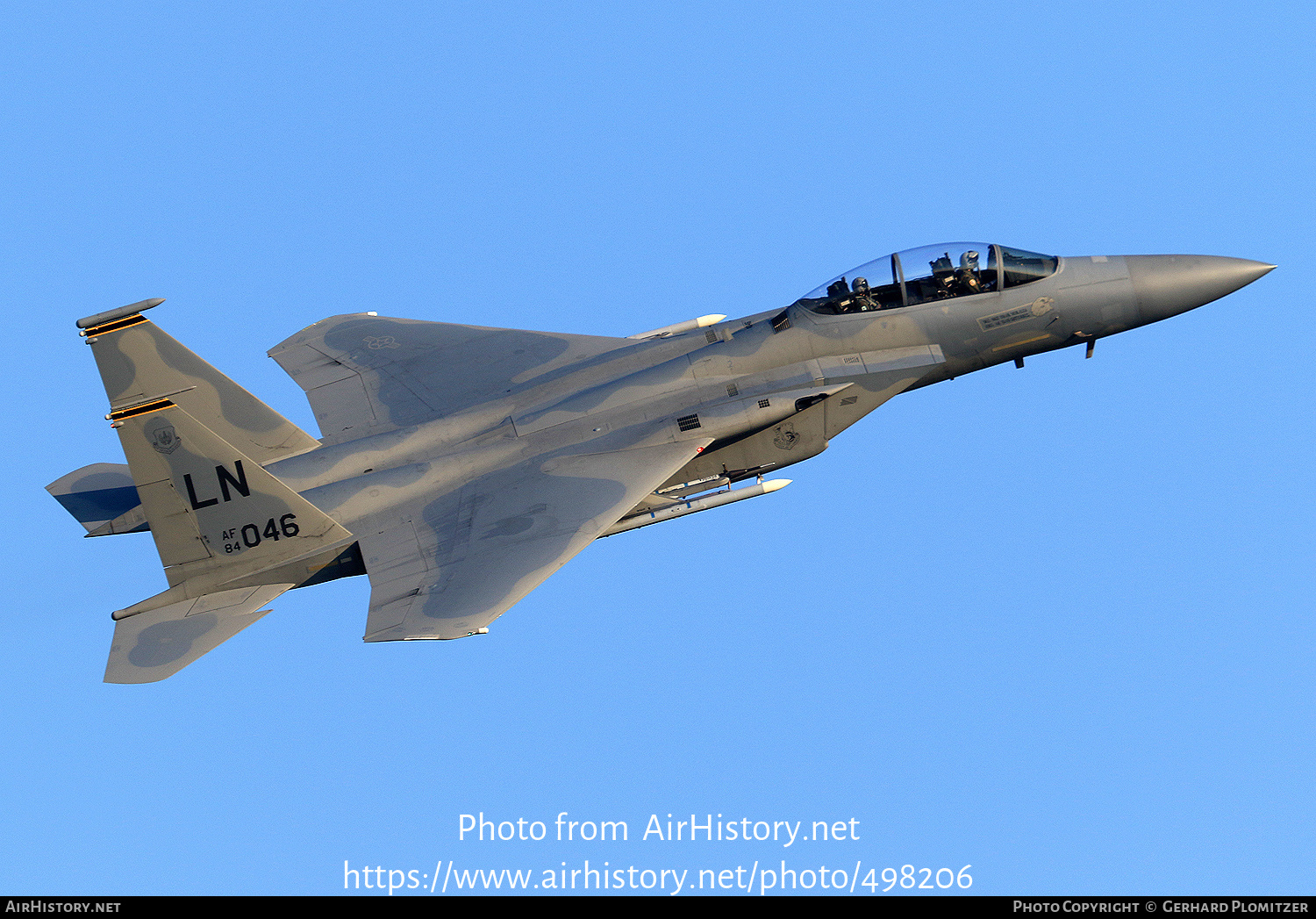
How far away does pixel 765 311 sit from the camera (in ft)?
58.7

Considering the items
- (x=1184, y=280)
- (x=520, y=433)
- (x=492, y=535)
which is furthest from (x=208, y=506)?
(x=1184, y=280)

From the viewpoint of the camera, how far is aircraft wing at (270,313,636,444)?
18.2 meters

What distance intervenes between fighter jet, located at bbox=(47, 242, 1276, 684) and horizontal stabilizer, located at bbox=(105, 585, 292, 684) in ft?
0.08

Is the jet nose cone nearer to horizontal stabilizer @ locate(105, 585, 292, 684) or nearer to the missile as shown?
the missile

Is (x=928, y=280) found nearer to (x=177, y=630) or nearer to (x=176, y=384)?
(x=176, y=384)

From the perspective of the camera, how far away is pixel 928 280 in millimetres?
17312

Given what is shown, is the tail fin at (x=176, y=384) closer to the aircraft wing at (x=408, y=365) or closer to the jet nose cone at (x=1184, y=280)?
the aircraft wing at (x=408, y=365)

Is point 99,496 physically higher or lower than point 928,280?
lower

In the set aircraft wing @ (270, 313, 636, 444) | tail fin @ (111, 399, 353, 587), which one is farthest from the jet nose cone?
tail fin @ (111, 399, 353, 587)

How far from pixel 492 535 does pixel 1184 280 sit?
9.60 m

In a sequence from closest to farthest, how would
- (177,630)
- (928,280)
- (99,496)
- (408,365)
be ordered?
1. (177,630)
2. (928,280)
3. (99,496)
4. (408,365)

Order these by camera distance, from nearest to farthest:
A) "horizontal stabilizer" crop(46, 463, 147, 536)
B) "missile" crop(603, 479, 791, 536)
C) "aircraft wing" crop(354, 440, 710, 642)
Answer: "aircraft wing" crop(354, 440, 710, 642)
"missile" crop(603, 479, 791, 536)
"horizontal stabilizer" crop(46, 463, 147, 536)

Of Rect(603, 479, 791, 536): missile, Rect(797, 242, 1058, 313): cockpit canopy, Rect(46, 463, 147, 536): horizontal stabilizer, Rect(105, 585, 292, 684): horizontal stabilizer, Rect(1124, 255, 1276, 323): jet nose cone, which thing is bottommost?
Rect(105, 585, 292, 684): horizontal stabilizer

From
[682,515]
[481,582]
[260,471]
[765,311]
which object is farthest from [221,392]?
[765,311]
